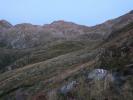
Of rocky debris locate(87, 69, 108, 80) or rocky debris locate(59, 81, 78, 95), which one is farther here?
rocky debris locate(59, 81, 78, 95)

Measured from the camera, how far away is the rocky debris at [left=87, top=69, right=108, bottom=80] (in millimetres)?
21806

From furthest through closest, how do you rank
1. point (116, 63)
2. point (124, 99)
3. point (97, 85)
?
point (116, 63) → point (97, 85) → point (124, 99)

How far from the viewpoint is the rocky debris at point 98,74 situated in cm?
2181

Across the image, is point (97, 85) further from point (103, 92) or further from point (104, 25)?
point (104, 25)

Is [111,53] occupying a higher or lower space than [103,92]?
higher

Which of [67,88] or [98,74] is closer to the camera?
[98,74]

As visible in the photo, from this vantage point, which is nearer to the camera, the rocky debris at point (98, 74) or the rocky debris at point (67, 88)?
the rocky debris at point (98, 74)

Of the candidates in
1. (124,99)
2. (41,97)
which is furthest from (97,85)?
(41,97)

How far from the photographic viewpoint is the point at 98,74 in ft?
73.9

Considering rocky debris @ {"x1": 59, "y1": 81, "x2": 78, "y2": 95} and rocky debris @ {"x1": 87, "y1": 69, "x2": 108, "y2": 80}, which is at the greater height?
rocky debris @ {"x1": 87, "y1": 69, "x2": 108, "y2": 80}

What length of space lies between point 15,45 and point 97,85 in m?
140

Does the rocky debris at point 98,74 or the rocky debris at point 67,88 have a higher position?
the rocky debris at point 98,74

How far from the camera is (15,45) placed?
158 m

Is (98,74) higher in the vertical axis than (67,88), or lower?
higher
